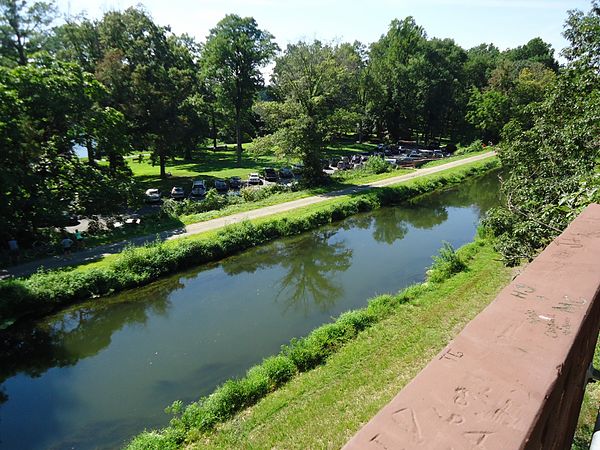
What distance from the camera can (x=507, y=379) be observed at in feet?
5.02

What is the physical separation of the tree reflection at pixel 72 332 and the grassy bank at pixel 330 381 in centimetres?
589

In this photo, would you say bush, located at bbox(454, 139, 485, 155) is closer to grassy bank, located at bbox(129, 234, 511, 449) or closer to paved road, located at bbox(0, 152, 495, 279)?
paved road, located at bbox(0, 152, 495, 279)

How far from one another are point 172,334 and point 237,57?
136ft

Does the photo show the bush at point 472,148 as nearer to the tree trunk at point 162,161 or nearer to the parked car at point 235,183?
the parked car at point 235,183

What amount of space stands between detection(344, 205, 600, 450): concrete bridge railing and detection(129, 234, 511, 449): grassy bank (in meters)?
7.02

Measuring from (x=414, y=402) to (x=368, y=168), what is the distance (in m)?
43.6

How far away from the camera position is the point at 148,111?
115 ft

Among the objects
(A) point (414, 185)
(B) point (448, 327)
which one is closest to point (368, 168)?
(A) point (414, 185)

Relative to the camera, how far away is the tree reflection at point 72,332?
13094 millimetres

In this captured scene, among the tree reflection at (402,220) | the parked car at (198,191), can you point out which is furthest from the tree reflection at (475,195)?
the parked car at (198,191)

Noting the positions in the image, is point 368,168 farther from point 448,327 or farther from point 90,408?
point 90,408

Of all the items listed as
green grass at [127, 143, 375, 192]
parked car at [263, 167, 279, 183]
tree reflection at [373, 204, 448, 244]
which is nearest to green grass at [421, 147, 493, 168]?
green grass at [127, 143, 375, 192]

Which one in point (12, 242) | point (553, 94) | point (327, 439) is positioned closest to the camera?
point (327, 439)

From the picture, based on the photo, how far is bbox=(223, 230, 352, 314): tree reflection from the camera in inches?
684
